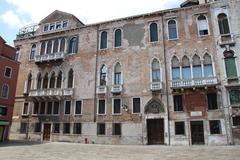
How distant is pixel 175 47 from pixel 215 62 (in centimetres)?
438

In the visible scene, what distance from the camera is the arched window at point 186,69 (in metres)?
22.4

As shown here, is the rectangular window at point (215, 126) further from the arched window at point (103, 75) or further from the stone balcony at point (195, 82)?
the arched window at point (103, 75)

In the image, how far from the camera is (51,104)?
27312 millimetres

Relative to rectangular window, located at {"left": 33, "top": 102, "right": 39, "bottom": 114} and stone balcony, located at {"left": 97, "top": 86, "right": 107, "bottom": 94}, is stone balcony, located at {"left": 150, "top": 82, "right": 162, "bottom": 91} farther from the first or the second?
rectangular window, located at {"left": 33, "top": 102, "right": 39, "bottom": 114}

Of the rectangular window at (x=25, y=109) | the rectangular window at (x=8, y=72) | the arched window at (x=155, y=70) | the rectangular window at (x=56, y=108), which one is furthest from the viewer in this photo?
the rectangular window at (x=25, y=109)

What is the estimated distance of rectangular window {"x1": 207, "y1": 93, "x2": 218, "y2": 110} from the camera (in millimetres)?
20875

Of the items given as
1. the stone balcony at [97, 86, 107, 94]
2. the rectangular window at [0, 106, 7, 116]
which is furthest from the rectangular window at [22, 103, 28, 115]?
the stone balcony at [97, 86, 107, 94]

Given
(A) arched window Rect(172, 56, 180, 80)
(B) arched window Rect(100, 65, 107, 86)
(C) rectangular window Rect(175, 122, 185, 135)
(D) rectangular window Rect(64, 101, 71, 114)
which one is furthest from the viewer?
(D) rectangular window Rect(64, 101, 71, 114)

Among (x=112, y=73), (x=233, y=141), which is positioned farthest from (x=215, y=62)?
(x=112, y=73)

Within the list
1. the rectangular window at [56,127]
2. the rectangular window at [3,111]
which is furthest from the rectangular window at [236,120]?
the rectangular window at [3,111]

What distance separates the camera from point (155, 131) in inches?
881

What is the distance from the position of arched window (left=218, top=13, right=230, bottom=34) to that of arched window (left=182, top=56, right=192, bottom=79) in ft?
15.2

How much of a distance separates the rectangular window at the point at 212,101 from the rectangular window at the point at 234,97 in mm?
1375

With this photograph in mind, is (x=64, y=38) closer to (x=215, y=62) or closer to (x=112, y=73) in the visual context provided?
(x=112, y=73)
